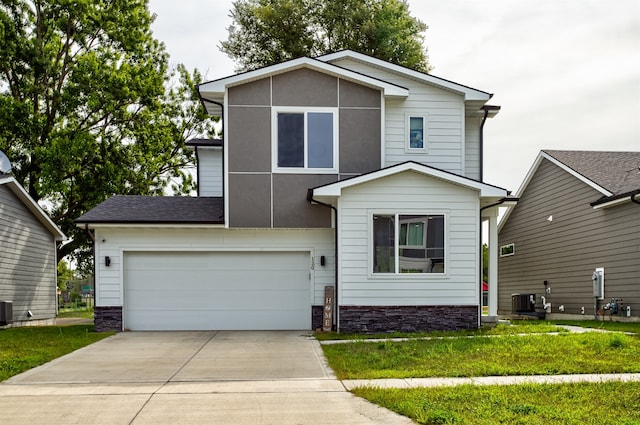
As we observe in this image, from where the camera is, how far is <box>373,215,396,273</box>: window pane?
1405cm

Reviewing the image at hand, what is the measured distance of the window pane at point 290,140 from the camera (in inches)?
602

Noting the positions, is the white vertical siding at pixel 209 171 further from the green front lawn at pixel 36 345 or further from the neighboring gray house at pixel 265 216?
the green front lawn at pixel 36 345

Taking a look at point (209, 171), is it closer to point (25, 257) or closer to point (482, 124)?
point (25, 257)

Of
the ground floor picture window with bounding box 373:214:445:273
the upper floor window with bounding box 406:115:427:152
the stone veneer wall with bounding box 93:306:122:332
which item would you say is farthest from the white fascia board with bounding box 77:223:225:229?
the upper floor window with bounding box 406:115:427:152

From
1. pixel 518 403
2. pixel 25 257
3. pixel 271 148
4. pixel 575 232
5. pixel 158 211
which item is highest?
pixel 271 148

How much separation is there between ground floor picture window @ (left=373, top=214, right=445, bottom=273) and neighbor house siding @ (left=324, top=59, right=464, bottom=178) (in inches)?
92.0

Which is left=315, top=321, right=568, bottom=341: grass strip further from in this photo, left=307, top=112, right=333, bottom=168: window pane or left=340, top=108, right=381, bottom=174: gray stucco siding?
left=307, top=112, right=333, bottom=168: window pane

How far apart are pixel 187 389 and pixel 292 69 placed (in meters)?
9.33

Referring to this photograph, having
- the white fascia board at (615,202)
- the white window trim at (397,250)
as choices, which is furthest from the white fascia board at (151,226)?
the white fascia board at (615,202)

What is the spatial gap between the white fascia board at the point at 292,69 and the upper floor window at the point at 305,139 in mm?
904

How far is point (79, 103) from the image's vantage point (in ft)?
82.0

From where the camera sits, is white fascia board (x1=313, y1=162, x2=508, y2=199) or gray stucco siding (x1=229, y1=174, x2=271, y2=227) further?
gray stucco siding (x1=229, y1=174, x2=271, y2=227)

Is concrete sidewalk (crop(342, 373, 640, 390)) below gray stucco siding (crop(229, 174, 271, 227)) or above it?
below

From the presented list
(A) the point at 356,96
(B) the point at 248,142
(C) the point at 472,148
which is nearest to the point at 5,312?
(B) the point at 248,142
